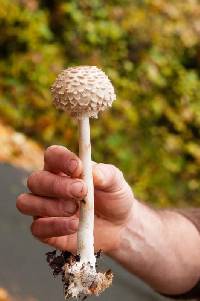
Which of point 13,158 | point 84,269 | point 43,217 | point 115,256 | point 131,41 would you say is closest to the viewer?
point 84,269

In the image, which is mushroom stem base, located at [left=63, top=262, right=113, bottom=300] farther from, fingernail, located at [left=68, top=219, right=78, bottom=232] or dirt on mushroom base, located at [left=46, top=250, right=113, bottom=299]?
fingernail, located at [left=68, top=219, right=78, bottom=232]

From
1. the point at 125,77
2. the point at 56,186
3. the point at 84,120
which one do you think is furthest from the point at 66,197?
the point at 125,77

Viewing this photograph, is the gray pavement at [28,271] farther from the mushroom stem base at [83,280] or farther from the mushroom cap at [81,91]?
the mushroom cap at [81,91]

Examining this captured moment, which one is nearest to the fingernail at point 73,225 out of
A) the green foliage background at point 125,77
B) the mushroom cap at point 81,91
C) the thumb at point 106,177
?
the thumb at point 106,177

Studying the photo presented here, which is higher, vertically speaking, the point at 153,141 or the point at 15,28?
the point at 15,28

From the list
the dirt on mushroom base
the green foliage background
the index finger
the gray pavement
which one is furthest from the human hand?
the green foliage background

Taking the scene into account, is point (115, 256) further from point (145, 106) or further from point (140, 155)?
point (145, 106)

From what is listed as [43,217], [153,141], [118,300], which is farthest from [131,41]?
[43,217]
